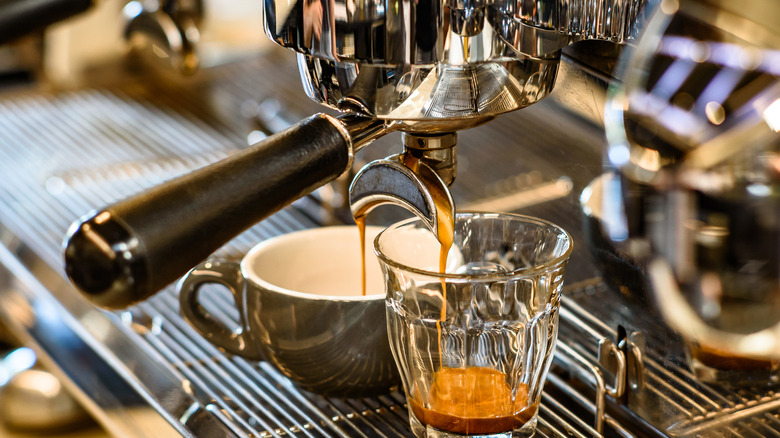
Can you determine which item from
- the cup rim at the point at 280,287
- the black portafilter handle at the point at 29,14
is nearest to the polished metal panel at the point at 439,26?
the cup rim at the point at 280,287

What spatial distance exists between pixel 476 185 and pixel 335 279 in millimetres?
186

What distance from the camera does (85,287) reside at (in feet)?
1.05

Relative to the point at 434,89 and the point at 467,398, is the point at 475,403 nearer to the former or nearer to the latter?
the point at 467,398

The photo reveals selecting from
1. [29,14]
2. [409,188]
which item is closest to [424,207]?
[409,188]

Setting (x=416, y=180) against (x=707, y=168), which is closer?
(x=416, y=180)

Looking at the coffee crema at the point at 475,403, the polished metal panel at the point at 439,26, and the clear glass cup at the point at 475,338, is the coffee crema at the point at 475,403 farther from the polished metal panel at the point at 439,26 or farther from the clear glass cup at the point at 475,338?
the polished metal panel at the point at 439,26

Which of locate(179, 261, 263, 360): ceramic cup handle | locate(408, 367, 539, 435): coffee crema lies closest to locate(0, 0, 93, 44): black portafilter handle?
locate(179, 261, 263, 360): ceramic cup handle

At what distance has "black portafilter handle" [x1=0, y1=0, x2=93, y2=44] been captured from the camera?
0.57 m

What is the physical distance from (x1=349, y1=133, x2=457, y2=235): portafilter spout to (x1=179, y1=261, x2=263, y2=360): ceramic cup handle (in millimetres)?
84

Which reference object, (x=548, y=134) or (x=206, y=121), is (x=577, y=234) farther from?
(x=206, y=121)

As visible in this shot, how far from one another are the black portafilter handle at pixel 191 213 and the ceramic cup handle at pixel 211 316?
128mm

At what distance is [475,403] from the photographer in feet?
1.32

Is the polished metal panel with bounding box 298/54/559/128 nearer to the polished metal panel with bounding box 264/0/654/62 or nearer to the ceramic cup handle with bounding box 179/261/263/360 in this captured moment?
the polished metal panel with bounding box 264/0/654/62

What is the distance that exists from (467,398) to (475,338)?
2cm
